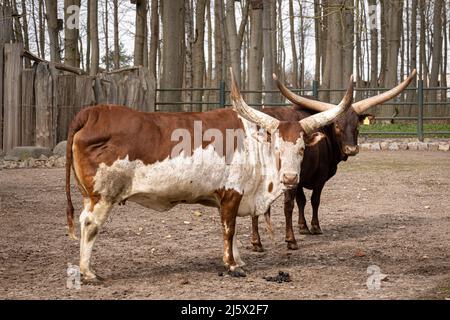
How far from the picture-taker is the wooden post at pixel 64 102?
53.2 feet

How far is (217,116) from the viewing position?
662 centimetres

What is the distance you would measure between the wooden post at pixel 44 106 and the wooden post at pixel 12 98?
379 millimetres

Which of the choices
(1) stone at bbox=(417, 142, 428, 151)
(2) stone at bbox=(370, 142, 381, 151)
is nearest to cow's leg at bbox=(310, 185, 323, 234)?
(2) stone at bbox=(370, 142, 381, 151)

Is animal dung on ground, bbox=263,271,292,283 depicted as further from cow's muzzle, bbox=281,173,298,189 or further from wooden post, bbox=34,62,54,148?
wooden post, bbox=34,62,54,148

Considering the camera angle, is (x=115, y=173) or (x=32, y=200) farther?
(x=32, y=200)

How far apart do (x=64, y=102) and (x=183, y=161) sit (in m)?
10.7

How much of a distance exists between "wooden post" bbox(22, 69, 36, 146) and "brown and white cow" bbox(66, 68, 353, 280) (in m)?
9.74

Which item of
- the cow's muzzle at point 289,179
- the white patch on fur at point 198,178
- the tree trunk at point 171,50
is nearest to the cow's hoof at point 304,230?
the white patch on fur at point 198,178

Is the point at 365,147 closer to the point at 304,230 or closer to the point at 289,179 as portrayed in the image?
the point at 304,230

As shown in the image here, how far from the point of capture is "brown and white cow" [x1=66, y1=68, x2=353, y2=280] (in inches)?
233

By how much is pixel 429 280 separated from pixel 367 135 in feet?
51.7

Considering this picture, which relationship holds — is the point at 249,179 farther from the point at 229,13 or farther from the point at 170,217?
the point at 229,13

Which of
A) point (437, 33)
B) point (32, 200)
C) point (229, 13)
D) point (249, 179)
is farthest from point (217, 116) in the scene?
point (437, 33)

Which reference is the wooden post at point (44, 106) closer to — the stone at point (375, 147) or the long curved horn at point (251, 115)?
the stone at point (375, 147)
